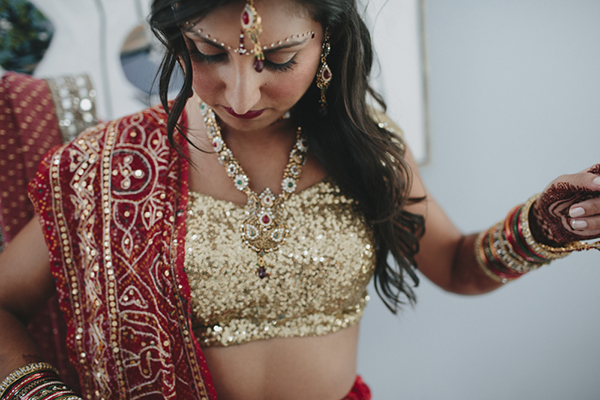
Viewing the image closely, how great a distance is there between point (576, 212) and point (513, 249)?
179 mm

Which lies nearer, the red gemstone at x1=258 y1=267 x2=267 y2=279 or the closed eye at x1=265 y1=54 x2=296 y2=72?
the closed eye at x1=265 y1=54 x2=296 y2=72

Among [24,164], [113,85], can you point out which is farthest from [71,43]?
[24,164]

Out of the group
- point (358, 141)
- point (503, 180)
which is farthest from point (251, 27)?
point (503, 180)

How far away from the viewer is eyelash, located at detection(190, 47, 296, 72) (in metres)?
0.62

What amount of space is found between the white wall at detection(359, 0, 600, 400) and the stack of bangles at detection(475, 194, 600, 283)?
1.22 feet

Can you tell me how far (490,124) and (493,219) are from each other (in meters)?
0.35

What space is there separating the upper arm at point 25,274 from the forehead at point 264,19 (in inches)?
20.8

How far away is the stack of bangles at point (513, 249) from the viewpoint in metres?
0.77

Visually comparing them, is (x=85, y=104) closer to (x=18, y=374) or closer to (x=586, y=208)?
(x=18, y=374)

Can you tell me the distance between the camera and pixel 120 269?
0.76 metres

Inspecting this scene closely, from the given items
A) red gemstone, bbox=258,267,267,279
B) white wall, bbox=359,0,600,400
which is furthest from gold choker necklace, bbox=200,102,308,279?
white wall, bbox=359,0,600,400

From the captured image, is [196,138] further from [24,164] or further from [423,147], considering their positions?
[423,147]

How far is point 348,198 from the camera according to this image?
87 centimetres

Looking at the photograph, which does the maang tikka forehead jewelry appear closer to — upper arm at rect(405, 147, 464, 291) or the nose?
the nose
